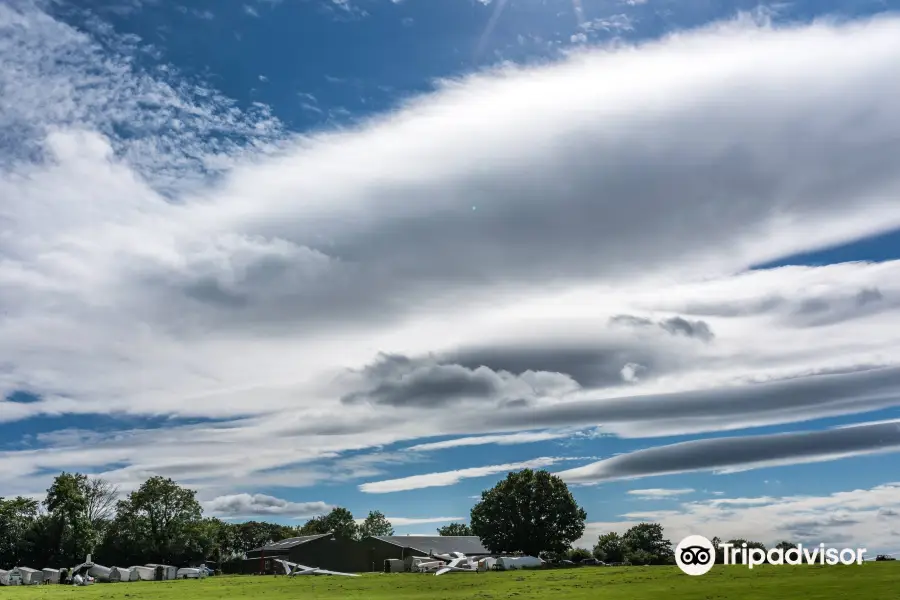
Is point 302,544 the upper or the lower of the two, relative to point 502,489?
lower

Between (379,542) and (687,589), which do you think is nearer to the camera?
(687,589)

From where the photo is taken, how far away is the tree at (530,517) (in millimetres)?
122062

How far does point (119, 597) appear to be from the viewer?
64.1 m

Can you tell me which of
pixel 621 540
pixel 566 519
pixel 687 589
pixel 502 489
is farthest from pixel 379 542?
pixel 687 589

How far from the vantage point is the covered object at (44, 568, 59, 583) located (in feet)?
354

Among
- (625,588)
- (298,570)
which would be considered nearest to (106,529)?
(298,570)

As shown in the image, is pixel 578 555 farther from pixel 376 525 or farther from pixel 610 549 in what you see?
pixel 376 525

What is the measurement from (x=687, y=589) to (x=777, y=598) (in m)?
7.56

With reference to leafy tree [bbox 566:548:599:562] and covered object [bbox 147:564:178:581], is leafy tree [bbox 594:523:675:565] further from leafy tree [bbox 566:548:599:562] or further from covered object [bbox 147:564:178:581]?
covered object [bbox 147:564:178:581]

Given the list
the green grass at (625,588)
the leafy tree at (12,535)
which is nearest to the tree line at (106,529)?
the leafy tree at (12,535)

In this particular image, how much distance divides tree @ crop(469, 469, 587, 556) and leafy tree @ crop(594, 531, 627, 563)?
4691 millimetres

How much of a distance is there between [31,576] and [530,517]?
242 feet

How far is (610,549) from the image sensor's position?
417ft

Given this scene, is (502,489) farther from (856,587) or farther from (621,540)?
(856,587)
